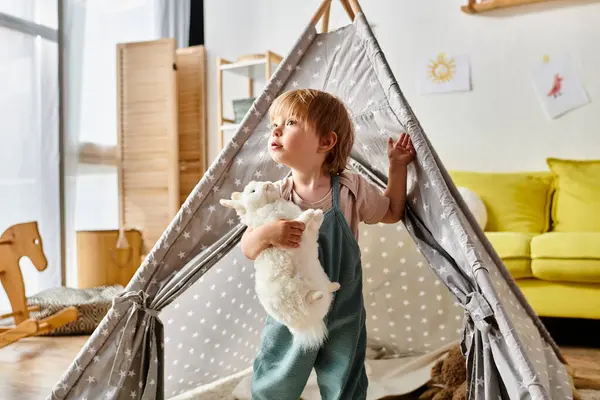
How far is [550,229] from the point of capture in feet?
11.1

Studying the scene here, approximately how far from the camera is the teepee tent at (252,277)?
1325 mm

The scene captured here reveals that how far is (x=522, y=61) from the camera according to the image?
3.68m

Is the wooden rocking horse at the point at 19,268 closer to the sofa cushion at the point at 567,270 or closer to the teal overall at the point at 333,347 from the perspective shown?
the teal overall at the point at 333,347

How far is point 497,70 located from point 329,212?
269 centimetres

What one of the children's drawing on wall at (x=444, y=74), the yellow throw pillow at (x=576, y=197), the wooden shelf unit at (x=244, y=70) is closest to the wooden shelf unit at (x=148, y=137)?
the wooden shelf unit at (x=244, y=70)

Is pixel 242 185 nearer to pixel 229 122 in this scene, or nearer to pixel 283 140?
pixel 283 140

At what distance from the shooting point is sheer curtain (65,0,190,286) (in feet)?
13.6

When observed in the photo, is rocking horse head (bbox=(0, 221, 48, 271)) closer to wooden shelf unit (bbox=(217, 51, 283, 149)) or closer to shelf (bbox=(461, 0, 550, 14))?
wooden shelf unit (bbox=(217, 51, 283, 149))

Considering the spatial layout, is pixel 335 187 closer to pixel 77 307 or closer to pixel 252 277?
pixel 252 277

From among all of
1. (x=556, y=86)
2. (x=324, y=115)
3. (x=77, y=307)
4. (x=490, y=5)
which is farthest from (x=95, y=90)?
(x=324, y=115)

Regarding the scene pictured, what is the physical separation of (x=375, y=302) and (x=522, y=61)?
206 centimetres

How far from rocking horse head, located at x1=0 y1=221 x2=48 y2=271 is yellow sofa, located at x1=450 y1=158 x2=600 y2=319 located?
218 cm

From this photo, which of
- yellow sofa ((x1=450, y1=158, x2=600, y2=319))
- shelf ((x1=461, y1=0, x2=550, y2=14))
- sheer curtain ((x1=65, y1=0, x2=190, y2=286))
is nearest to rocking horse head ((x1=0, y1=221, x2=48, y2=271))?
sheer curtain ((x1=65, y1=0, x2=190, y2=286))

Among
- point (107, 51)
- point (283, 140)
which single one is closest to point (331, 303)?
point (283, 140)
